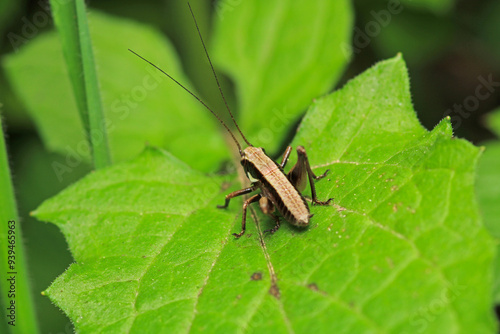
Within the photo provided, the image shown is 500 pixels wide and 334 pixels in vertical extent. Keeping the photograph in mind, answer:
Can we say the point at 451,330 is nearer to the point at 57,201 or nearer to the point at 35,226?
the point at 57,201

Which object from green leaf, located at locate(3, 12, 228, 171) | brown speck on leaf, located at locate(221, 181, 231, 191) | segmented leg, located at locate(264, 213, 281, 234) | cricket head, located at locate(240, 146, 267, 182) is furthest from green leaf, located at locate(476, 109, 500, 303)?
green leaf, located at locate(3, 12, 228, 171)

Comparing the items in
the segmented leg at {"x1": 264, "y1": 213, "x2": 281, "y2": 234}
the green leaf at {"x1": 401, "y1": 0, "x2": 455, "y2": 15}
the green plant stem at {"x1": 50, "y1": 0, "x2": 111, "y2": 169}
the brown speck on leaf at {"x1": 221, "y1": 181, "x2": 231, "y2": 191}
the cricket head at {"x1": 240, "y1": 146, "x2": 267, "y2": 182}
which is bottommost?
the green leaf at {"x1": 401, "y1": 0, "x2": 455, "y2": 15}

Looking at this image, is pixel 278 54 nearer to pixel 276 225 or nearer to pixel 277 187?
pixel 277 187

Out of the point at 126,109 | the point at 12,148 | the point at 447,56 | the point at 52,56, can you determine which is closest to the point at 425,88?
the point at 447,56

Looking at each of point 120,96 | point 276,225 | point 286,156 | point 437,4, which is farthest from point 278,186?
point 437,4

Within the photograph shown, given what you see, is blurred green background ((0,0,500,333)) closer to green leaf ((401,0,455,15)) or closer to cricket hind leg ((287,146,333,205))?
green leaf ((401,0,455,15))
